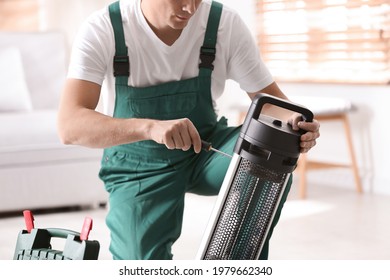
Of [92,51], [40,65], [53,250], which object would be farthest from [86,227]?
[40,65]

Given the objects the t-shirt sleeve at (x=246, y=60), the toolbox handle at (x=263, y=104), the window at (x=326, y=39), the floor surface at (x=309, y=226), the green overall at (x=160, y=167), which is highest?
the toolbox handle at (x=263, y=104)

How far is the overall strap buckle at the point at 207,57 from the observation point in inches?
97.4

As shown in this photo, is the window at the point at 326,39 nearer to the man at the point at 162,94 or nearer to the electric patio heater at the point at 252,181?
the man at the point at 162,94

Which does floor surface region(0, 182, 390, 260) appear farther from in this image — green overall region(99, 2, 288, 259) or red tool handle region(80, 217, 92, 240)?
red tool handle region(80, 217, 92, 240)

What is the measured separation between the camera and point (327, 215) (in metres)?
4.25

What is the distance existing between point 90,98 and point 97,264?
68cm

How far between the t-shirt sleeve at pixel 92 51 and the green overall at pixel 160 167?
9 cm

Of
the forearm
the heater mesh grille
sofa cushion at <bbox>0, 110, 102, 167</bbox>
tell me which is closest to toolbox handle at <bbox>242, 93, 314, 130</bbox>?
the heater mesh grille

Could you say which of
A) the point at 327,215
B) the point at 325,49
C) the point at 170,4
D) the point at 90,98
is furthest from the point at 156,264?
the point at 325,49

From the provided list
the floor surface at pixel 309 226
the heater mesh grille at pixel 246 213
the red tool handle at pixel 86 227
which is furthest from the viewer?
the floor surface at pixel 309 226

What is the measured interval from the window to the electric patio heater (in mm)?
2918

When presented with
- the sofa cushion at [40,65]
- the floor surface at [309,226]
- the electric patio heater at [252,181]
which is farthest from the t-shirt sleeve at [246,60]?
the sofa cushion at [40,65]

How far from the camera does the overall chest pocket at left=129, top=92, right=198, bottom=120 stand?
2.46 metres

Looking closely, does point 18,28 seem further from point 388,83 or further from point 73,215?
point 388,83
